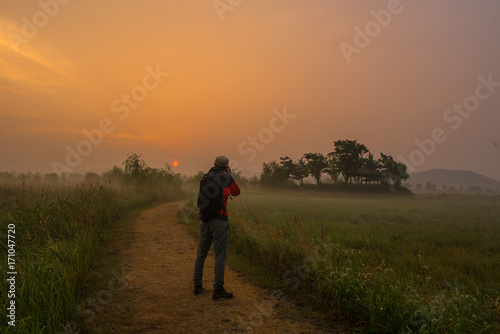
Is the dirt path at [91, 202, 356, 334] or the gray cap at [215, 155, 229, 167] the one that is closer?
the dirt path at [91, 202, 356, 334]

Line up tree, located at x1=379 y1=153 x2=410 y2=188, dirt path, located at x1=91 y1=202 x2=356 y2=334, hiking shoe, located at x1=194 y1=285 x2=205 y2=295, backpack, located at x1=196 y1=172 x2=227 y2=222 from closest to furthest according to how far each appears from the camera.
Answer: dirt path, located at x1=91 y1=202 x2=356 y2=334
backpack, located at x1=196 y1=172 x2=227 y2=222
hiking shoe, located at x1=194 y1=285 x2=205 y2=295
tree, located at x1=379 y1=153 x2=410 y2=188

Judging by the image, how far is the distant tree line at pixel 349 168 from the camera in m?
49.5

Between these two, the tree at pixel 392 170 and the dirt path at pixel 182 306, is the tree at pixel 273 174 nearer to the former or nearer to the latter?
the tree at pixel 392 170

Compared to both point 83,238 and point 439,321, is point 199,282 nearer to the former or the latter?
point 83,238

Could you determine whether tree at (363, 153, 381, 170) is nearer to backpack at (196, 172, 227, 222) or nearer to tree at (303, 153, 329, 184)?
tree at (303, 153, 329, 184)

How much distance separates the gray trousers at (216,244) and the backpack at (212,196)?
17cm

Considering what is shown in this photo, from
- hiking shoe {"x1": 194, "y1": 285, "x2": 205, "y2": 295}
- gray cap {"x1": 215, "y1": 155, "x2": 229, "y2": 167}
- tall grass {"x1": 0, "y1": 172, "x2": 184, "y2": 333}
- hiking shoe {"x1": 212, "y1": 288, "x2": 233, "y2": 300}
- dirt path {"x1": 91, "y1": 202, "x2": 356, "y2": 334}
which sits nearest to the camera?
tall grass {"x1": 0, "y1": 172, "x2": 184, "y2": 333}

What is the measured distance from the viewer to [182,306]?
14.5ft

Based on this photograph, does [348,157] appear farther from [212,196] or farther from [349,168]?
[212,196]

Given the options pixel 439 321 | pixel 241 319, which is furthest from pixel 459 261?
pixel 241 319

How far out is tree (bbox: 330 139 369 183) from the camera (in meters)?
49.7

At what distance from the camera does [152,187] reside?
23922 mm

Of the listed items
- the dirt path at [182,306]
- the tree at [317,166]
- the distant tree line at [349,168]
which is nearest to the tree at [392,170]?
the distant tree line at [349,168]

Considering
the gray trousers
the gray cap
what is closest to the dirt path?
the gray trousers
